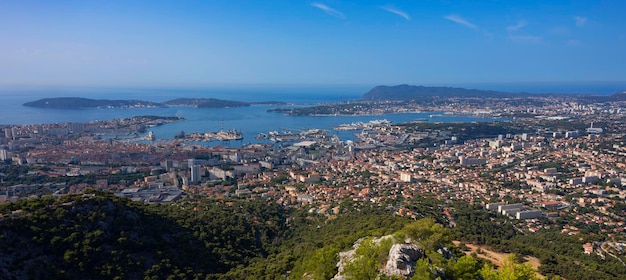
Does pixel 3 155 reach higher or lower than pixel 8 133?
lower

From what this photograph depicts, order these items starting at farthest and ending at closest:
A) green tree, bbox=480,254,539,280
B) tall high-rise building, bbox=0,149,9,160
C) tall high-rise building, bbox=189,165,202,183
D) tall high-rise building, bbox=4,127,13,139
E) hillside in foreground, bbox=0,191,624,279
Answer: tall high-rise building, bbox=4,127,13,139 < tall high-rise building, bbox=0,149,9,160 < tall high-rise building, bbox=189,165,202,183 < hillside in foreground, bbox=0,191,624,279 < green tree, bbox=480,254,539,280

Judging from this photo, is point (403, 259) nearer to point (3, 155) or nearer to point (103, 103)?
point (3, 155)

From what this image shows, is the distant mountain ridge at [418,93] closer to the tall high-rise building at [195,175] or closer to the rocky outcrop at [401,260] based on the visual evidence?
the tall high-rise building at [195,175]

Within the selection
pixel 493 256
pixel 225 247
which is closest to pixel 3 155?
pixel 225 247

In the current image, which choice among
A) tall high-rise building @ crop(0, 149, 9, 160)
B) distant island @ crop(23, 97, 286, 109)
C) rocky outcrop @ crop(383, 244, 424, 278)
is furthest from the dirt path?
distant island @ crop(23, 97, 286, 109)

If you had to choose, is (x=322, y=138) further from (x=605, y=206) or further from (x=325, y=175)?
(x=605, y=206)

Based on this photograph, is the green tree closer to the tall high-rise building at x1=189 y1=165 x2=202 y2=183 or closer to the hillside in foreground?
the hillside in foreground

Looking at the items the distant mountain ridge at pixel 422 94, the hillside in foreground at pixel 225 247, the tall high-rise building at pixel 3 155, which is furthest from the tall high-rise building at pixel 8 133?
the distant mountain ridge at pixel 422 94
